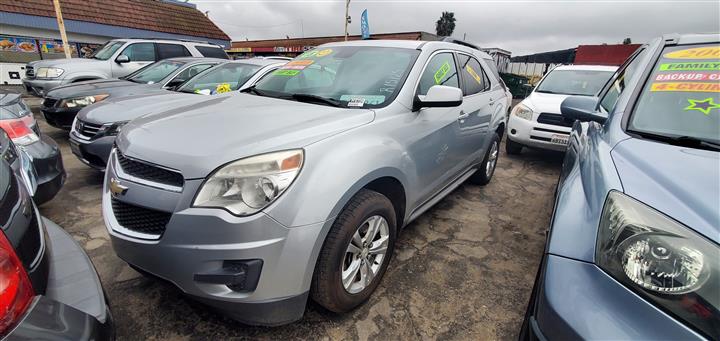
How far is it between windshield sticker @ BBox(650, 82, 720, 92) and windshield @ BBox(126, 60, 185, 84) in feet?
21.9

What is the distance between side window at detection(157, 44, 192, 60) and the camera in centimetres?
873

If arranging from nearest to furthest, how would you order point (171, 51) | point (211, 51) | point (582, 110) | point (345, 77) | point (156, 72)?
point (582, 110) < point (345, 77) < point (156, 72) < point (171, 51) < point (211, 51)

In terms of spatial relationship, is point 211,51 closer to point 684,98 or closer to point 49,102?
point 49,102

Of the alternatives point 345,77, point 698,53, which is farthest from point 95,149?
point 698,53

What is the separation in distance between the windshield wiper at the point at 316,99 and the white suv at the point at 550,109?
12.5 feet

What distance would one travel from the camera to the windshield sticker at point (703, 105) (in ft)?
5.39

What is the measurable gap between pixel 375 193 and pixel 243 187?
0.77 m

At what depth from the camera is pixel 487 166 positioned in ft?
14.1

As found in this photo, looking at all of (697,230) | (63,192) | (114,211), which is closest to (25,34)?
(63,192)

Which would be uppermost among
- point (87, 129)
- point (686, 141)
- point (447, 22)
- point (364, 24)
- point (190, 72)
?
point (447, 22)

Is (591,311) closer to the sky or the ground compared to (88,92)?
closer to the ground

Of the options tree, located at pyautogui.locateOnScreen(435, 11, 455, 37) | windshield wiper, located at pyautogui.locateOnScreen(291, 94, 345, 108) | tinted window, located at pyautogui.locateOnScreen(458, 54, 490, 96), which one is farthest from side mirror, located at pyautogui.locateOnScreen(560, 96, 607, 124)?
tree, located at pyautogui.locateOnScreen(435, 11, 455, 37)

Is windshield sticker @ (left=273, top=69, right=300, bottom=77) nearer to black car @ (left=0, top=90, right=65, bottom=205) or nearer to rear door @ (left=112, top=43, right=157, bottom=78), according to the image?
black car @ (left=0, top=90, right=65, bottom=205)

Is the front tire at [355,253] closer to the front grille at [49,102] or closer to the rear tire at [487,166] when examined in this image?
the rear tire at [487,166]
